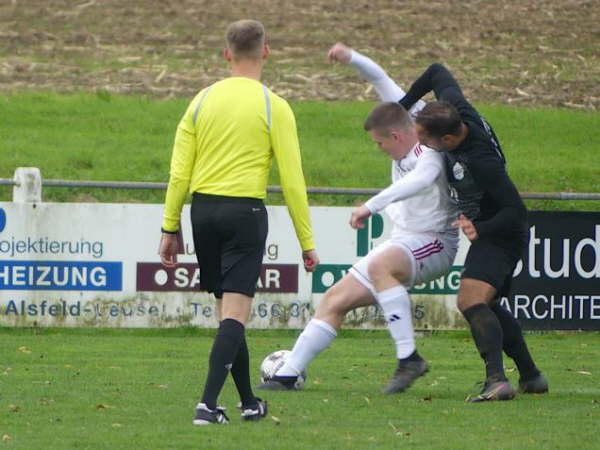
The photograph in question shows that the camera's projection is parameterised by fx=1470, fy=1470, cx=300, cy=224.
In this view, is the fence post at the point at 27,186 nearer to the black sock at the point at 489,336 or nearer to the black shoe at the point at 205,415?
the black sock at the point at 489,336

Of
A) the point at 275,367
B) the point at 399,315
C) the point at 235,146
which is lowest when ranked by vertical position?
the point at 275,367

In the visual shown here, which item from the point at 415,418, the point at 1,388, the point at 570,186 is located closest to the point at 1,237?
the point at 1,388

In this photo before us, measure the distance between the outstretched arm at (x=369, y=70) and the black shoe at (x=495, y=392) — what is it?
1.91 m

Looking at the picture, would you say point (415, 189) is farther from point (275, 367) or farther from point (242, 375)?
point (242, 375)

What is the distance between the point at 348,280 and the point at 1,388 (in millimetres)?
2242

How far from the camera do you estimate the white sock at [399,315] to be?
29.4 feet

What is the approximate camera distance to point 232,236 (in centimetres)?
734

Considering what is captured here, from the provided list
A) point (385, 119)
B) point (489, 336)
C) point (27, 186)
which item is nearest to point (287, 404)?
point (489, 336)

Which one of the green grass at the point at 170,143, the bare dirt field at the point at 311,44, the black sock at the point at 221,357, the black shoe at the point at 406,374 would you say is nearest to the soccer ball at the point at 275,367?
the black shoe at the point at 406,374

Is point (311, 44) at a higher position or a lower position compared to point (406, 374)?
higher

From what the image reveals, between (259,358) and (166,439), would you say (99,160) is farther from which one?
(166,439)

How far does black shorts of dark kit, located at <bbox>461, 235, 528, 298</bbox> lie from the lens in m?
8.74

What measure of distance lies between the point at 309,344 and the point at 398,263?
75cm

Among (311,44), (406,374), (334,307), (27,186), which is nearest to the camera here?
(406,374)
